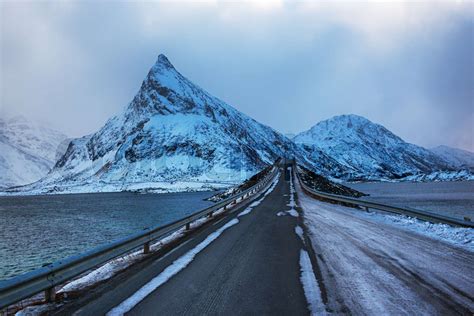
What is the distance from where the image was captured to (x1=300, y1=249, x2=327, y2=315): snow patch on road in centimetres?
454

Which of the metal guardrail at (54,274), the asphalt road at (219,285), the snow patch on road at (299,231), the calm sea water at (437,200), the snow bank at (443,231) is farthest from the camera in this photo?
the calm sea water at (437,200)

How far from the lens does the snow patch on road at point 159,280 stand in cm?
481

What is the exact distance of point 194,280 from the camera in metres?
6.10

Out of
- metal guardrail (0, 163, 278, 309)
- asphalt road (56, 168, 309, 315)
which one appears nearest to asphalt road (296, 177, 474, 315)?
asphalt road (56, 168, 309, 315)

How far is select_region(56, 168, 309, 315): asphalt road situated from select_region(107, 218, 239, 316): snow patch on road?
10 cm

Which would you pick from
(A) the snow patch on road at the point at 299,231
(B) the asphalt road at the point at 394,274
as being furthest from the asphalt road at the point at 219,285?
(A) the snow patch on road at the point at 299,231

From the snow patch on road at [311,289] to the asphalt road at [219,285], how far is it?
0.34ft

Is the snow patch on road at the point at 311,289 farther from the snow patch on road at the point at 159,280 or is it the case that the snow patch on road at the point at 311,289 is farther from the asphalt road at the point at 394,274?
the snow patch on road at the point at 159,280

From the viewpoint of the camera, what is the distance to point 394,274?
6.11 meters

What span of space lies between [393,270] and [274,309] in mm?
3031

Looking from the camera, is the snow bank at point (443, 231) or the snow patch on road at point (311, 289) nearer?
the snow patch on road at point (311, 289)

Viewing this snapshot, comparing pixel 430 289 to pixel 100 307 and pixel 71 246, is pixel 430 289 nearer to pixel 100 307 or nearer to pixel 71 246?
pixel 100 307

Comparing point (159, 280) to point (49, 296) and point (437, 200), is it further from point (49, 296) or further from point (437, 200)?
point (437, 200)

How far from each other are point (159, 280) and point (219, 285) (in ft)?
3.93
